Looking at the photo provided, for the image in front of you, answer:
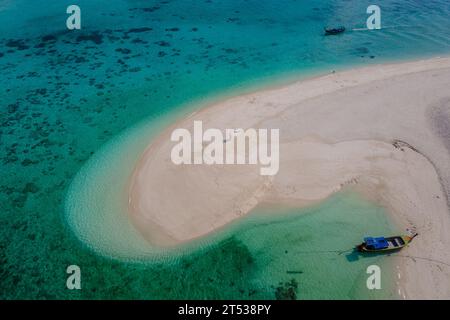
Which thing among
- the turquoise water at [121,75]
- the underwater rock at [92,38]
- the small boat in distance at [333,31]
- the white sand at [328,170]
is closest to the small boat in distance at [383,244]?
the white sand at [328,170]

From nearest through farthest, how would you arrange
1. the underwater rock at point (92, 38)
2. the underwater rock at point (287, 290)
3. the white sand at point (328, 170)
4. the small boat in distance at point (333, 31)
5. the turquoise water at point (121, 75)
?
the underwater rock at point (287, 290), the turquoise water at point (121, 75), the white sand at point (328, 170), the underwater rock at point (92, 38), the small boat in distance at point (333, 31)

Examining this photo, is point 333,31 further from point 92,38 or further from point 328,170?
point 92,38

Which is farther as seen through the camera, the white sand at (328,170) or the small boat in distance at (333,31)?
the small boat in distance at (333,31)

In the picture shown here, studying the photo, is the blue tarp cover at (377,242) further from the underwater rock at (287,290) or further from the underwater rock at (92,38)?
the underwater rock at (92,38)

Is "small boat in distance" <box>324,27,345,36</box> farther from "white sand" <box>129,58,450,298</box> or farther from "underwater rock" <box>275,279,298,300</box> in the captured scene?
"underwater rock" <box>275,279,298,300</box>

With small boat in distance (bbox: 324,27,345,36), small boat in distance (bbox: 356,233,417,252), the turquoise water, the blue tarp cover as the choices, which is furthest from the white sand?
small boat in distance (bbox: 324,27,345,36)

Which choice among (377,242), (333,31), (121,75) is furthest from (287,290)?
(333,31)

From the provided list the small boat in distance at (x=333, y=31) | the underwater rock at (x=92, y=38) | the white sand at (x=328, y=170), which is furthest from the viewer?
the small boat in distance at (x=333, y=31)
